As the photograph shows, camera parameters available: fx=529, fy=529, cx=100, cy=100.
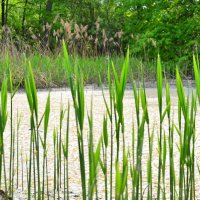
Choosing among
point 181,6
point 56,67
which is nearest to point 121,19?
point 181,6

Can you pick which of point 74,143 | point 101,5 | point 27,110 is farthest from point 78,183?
point 101,5

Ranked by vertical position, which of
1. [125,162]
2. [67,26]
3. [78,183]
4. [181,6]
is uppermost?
[181,6]

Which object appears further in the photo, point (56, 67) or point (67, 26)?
point (56, 67)

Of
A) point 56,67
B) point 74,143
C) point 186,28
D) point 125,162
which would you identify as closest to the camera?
point 125,162

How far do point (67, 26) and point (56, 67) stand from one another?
42.1 inches

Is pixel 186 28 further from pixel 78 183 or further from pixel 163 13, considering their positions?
pixel 78 183

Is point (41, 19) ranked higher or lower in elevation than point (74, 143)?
higher

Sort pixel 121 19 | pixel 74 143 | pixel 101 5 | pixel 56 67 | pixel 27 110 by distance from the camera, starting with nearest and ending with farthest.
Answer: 1. pixel 74 143
2. pixel 27 110
3. pixel 56 67
4. pixel 121 19
5. pixel 101 5

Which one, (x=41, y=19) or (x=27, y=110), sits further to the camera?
(x=41, y=19)

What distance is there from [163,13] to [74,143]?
20.7 ft

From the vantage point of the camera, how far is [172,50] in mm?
8820

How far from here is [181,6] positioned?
8867mm

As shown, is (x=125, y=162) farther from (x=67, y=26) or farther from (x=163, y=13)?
(x=163, y=13)

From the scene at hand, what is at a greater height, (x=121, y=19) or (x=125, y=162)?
(x=121, y=19)
